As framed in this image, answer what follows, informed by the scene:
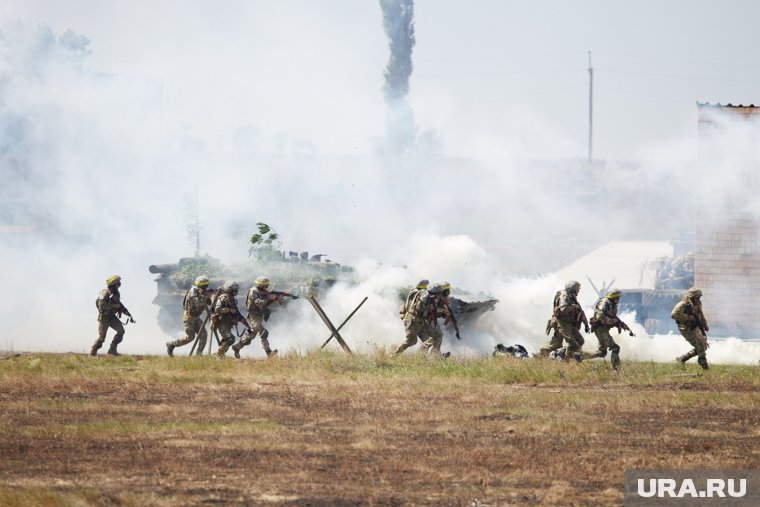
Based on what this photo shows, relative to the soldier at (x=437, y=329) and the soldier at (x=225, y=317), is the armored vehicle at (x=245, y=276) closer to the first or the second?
the soldier at (x=225, y=317)

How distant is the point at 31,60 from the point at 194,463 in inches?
1302

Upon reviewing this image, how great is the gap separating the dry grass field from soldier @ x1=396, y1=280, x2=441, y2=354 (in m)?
0.75

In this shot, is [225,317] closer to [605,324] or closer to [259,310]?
[259,310]

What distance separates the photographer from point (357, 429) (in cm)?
1305

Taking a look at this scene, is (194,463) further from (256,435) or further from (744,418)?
(744,418)

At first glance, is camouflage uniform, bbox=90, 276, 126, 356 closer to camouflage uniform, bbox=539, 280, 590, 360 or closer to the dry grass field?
the dry grass field

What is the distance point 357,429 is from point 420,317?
7.61m

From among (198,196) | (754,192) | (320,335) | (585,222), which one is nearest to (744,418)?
(320,335)

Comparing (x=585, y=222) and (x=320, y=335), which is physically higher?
(x=585, y=222)

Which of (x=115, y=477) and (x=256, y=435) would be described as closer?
(x=115, y=477)

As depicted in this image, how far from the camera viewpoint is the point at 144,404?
14828mm

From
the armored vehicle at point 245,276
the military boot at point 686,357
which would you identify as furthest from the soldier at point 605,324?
the armored vehicle at point 245,276

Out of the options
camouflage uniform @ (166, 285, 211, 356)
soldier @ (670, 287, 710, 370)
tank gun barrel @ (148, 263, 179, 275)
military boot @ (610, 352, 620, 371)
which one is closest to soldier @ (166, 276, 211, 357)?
camouflage uniform @ (166, 285, 211, 356)

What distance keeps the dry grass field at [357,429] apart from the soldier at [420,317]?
2.46 ft
